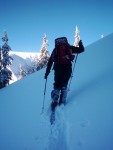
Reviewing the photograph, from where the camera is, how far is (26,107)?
8.51m

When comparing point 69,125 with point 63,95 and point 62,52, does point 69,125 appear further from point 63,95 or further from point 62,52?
point 62,52

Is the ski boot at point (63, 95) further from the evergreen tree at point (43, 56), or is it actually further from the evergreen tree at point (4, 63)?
the evergreen tree at point (43, 56)

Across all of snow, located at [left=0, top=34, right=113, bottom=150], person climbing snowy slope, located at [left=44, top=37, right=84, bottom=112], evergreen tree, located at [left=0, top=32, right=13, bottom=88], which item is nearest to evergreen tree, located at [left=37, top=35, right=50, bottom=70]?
evergreen tree, located at [left=0, top=32, right=13, bottom=88]

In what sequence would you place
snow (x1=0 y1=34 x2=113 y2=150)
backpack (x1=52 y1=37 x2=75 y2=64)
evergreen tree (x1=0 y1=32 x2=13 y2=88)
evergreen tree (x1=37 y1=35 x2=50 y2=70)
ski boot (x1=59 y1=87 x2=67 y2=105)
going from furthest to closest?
evergreen tree (x1=37 y1=35 x2=50 y2=70)
evergreen tree (x1=0 y1=32 x2=13 y2=88)
ski boot (x1=59 y1=87 x2=67 y2=105)
backpack (x1=52 y1=37 x2=75 y2=64)
snow (x1=0 y1=34 x2=113 y2=150)

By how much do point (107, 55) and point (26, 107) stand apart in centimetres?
551

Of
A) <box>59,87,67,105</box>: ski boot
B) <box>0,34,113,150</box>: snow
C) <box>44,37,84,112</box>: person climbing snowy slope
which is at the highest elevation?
<box>44,37,84,112</box>: person climbing snowy slope

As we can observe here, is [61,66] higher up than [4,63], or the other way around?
[61,66]

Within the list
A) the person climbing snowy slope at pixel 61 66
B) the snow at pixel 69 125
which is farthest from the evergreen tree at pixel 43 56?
the person climbing snowy slope at pixel 61 66

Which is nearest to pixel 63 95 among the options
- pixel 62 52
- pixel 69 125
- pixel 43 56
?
pixel 62 52

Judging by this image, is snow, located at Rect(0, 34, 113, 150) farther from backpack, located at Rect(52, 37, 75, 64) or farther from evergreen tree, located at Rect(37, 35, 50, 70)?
evergreen tree, located at Rect(37, 35, 50, 70)

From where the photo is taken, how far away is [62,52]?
664 cm

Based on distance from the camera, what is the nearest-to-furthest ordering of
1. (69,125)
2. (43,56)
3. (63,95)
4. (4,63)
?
(69,125)
(63,95)
(4,63)
(43,56)

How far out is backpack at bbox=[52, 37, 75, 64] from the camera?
21.8 feet

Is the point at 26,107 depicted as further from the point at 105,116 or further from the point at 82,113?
the point at 105,116
